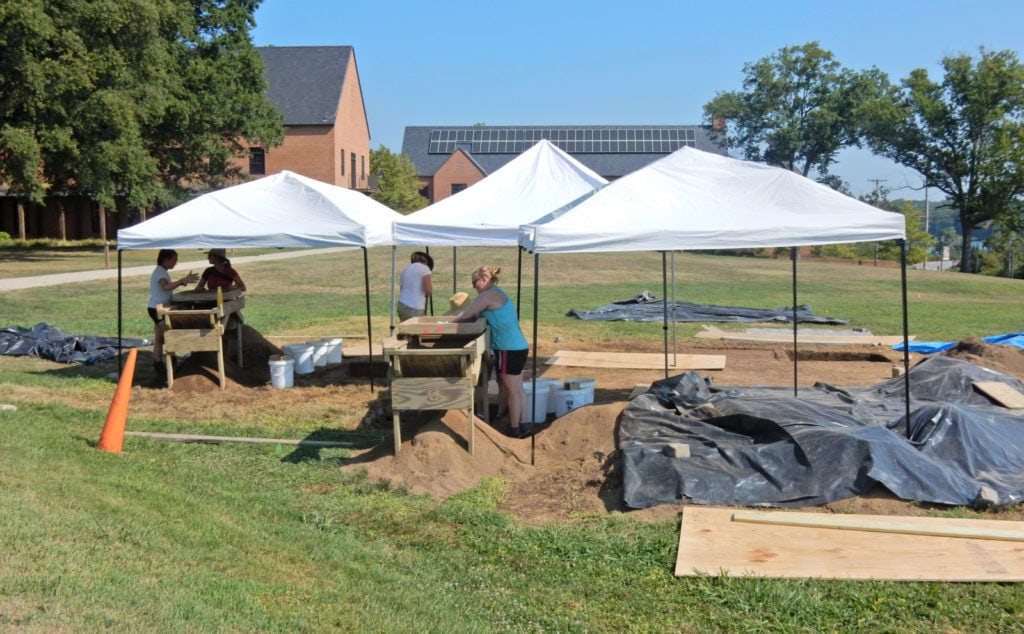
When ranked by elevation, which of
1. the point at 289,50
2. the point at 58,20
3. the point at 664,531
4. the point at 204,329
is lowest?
the point at 664,531

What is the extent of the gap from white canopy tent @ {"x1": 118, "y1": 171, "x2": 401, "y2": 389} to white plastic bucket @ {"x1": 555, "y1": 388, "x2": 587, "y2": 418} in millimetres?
2800

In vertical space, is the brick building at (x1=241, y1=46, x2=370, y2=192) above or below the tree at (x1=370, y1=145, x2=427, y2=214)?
above

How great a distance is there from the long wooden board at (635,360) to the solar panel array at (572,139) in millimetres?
69466

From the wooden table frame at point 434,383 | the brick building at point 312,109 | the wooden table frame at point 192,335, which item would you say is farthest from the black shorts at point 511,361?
the brick building at point 312,109

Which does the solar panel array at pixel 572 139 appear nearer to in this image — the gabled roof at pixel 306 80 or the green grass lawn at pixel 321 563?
the gabled roof at pixel 306 80

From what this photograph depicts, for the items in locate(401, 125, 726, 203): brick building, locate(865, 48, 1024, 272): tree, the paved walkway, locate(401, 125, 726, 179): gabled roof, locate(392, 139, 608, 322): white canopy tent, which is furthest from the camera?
locate(401, 125, 726, 179): gabled roof

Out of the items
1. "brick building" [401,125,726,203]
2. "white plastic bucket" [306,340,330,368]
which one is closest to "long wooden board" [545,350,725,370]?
"white plastic bucket" [306,340,330,368]

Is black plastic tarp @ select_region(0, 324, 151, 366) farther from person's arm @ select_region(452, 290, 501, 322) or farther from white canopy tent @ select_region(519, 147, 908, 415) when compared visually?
white canopy tent @ select_region(519, 147, 908, 415)

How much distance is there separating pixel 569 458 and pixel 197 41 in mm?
36865

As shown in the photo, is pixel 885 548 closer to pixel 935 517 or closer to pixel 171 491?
pixel 935 517

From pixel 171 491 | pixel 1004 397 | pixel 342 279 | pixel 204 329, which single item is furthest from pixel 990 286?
pixel 171 491

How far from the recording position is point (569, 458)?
8781 mm

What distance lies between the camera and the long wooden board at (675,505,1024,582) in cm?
589

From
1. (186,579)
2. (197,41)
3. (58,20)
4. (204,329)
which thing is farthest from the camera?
(197,41)
